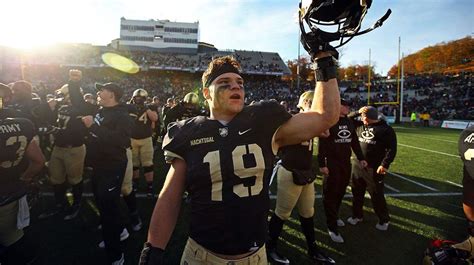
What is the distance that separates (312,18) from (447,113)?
3638 cm

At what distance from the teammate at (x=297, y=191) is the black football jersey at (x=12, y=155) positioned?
9.80 ft

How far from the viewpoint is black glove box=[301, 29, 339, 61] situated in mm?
1968

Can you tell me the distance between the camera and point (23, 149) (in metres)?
3.07

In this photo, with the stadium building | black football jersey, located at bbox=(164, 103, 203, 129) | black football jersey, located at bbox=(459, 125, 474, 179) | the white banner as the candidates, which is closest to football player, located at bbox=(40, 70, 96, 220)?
black football jersey, located at bbox=(164, 103, 203, 129)

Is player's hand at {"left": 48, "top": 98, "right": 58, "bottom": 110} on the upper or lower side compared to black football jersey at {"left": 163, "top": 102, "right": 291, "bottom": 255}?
upper

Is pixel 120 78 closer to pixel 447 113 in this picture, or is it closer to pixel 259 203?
pixel 447 113

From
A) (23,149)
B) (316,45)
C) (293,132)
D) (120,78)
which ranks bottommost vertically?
(23,149)

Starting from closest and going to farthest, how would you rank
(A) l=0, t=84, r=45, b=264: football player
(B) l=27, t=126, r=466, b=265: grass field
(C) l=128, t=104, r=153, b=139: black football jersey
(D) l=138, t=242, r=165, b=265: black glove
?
(D) l=138, t=242, r=165, b=265: black glove < (A) l=0, t=84, r=45, b=264: football player < (B) l=27, t=126, r=466, b=265: grass field < (C) l=128, t=104, r=153, b=139: black football jersey

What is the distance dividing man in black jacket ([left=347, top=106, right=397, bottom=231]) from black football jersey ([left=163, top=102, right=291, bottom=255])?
12.2 ft

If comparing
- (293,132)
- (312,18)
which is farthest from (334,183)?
(312,18)

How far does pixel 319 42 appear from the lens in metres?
1.97

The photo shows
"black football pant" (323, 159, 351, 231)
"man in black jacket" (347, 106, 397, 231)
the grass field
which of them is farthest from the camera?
"man in black jacket" (347, 106, 397, 231)

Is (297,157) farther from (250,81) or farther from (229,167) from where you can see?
(250,81)

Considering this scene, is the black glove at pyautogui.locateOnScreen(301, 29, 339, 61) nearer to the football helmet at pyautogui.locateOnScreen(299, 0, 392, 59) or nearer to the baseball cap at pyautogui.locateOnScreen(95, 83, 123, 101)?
the football helmet at pyautogui.locateOnScreen(299, 0, 392, 59)
